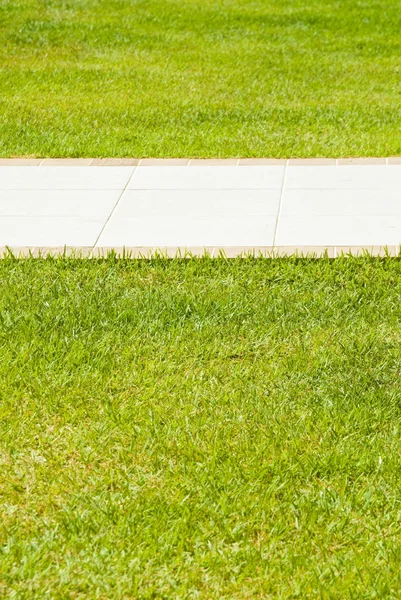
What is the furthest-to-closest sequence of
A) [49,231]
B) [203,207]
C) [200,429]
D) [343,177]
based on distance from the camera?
[343,177]
[203,207]
[49,231]
[200,429]

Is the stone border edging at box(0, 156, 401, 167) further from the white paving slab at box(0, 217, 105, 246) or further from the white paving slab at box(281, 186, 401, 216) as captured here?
the white paving slab at box(0, 217, 105, 246)

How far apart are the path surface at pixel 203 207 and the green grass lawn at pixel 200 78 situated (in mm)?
540

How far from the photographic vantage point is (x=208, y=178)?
7.66 meters

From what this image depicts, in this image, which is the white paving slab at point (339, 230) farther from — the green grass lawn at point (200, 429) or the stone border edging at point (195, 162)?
the stone border edging at point (195, 162)

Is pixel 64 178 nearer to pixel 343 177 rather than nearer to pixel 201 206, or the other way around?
pixel 201 206

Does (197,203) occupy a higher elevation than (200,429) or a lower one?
higher

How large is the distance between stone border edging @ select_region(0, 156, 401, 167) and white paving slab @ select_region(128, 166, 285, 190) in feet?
0.41

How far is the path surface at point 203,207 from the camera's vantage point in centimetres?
639

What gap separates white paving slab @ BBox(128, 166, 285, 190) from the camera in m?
7.47

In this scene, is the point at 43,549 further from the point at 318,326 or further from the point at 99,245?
the point at 99,245

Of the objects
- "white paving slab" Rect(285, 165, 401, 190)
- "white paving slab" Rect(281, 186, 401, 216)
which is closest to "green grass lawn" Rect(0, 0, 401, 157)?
"white paving slab" Rect(285, 165, 401, 190)

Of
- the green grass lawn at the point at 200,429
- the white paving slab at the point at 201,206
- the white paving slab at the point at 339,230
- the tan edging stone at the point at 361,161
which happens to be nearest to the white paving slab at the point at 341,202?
the white paving slab at the point at 201,206

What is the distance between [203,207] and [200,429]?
2879 mm

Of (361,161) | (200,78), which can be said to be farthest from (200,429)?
(200,78)
